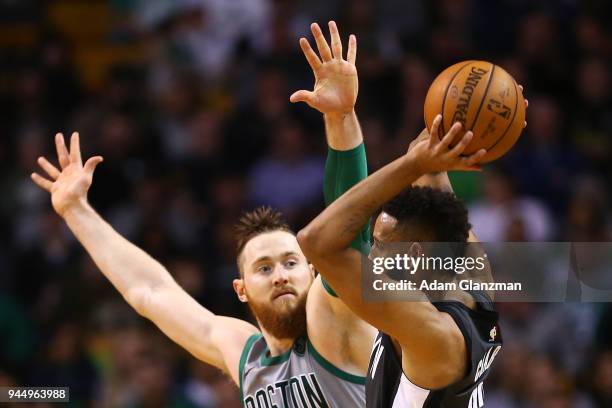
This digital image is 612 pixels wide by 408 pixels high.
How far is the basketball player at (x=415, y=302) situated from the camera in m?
3.64

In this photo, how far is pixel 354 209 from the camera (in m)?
3.65

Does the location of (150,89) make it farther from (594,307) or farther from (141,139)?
(594,307)

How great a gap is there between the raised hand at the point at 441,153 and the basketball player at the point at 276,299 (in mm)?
585

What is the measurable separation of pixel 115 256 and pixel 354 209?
85.4 inches

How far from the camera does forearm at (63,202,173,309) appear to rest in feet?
18.1

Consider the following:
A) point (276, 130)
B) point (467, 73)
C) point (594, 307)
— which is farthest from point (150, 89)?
point (467, 73)

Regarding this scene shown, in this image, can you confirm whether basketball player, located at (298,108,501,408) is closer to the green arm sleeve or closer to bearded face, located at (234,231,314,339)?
the green arm sleeve

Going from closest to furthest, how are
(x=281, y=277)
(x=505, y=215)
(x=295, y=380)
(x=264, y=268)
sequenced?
(x=295, y=380)
(x=281, y=277)
(x=264, y=268)
(x=505, y=215)

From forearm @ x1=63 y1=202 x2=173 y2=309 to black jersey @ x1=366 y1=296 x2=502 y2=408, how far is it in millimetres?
1654

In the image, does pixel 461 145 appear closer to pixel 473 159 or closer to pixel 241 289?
pixel 473 159

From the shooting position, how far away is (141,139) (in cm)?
1016

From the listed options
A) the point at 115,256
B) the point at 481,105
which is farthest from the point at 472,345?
the point at 115,256

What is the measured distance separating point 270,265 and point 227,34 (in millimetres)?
6162

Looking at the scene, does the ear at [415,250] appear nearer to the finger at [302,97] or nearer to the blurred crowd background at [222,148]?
the finger at [302,97]
